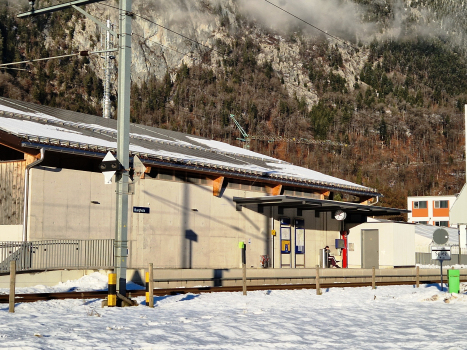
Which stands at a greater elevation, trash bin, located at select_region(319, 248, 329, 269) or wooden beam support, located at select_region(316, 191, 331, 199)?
wooden beam support, located at select_region(316, 191, 331, 199)

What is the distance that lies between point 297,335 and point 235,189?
69.0 ft

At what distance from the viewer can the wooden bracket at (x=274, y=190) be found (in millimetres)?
35719

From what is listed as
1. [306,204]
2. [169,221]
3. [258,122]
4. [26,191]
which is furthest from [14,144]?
[258,122]

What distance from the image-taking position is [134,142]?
32500 mm

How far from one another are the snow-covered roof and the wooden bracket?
2.01 feet

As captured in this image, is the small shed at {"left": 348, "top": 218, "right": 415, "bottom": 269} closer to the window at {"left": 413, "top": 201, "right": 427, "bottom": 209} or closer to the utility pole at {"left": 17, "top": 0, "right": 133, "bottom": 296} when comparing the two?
the utility pole at {"left": 17, "top": 0, "right": 133, "bottom": 296}

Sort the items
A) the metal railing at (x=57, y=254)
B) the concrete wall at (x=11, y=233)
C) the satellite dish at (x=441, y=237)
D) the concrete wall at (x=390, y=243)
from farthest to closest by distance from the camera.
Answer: the concrete wall at (x=390, y=243) → the concrete wall at (x=11, y=233) → the metal railing at (x=57, y=254) → the satellite dish at (x=441, y=237)

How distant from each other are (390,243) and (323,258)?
13.8 feet

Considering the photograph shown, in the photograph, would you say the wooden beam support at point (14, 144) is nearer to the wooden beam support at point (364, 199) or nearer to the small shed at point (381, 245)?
the small shed at point (381, 245)

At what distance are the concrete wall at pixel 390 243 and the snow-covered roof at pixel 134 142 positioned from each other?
283 cm

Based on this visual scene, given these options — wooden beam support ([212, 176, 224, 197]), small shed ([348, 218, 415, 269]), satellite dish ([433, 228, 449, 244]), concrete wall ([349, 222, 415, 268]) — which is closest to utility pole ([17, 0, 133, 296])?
satellite dish ([433, 228, 449, 244])

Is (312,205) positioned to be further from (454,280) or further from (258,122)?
(258,122)

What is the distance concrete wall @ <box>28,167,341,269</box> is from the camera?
83.0ft

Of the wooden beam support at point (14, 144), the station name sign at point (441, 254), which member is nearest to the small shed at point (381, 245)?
the station name sign at point (441, 254)
